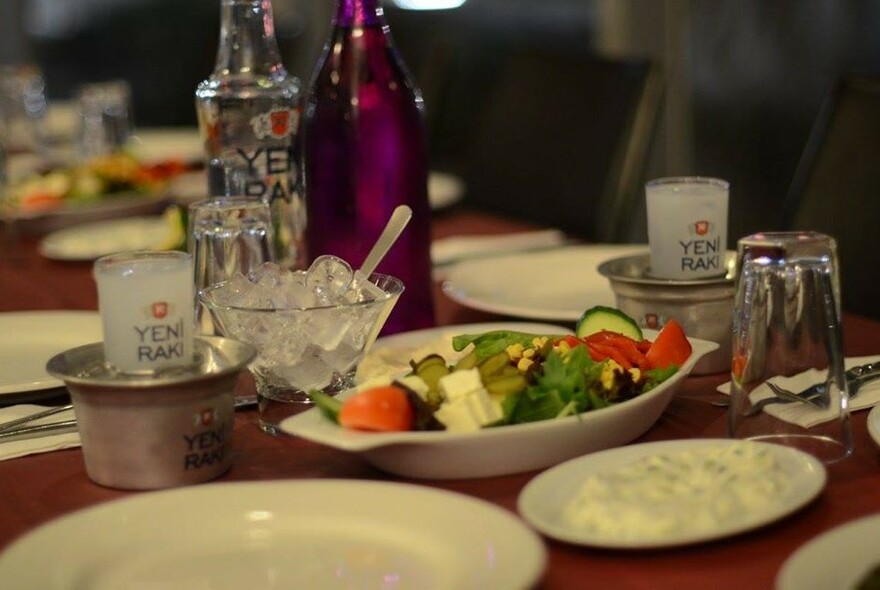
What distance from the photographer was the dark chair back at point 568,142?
7.02 ft

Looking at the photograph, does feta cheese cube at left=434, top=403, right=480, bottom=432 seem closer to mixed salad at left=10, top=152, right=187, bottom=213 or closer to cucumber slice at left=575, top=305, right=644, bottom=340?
cucumber slice at left=575, top=305, right=644, bottom=340

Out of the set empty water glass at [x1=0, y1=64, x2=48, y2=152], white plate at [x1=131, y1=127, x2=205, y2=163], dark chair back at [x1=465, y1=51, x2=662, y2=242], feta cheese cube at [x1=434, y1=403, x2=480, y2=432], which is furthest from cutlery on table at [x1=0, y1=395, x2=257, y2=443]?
empty water glass at [x1=0, y1=64, x2=48, y2=152]

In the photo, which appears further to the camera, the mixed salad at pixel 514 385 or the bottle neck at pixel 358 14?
the bottle neck at pixel 358 14

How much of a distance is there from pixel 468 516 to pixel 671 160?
2858 millimetres

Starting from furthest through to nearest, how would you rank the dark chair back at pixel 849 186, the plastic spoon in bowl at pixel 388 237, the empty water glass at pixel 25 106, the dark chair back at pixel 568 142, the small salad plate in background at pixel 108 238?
the empty water glass at pixel 25 106 < the dark chair back at pixel 568 142 < the small salad plate in background at pixel 108 238 < the dark chair back at pixel 849 186 < the plastic spoon in bowl at pixel 388 237

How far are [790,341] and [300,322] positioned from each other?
1.22 ft

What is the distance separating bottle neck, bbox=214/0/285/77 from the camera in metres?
1.38

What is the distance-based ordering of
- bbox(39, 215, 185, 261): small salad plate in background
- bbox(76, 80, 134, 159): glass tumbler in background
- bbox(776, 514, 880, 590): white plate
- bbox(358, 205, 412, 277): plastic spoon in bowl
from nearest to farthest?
bbox(776, 514, 880, 590): white plate < bbox(358, 205, 412, 277): plastic spoon in bowl < bbox(39, 215, 185, 261): small salad plate in background < bbox(76, 80, 134, 159): glass tumbler in background

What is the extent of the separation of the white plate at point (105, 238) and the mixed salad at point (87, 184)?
11cm

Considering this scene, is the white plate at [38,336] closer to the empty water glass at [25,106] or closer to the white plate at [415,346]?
the white plate at [415,346]

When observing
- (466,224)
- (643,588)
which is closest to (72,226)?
(466,224)

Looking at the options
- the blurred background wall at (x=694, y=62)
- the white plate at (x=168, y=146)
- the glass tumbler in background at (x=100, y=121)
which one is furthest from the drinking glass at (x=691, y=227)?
the glass tumbler in background at (x=100, y=121)

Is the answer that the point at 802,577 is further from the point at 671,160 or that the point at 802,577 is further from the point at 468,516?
the point at 671,160

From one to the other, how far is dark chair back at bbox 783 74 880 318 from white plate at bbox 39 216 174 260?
0.88 m
